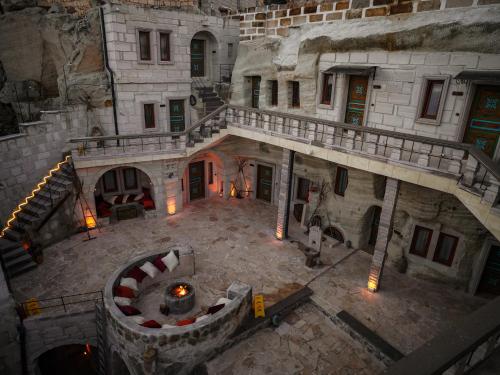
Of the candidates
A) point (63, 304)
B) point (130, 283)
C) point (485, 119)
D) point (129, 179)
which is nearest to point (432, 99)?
point (485, 119)

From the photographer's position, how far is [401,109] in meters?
13.6

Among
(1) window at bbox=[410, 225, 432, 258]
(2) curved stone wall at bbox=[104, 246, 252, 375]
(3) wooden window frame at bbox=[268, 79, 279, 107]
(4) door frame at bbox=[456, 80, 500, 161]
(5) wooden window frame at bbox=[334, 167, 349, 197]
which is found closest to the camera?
(2) curved stone wall at bbox=[104, 246, 252, 375]

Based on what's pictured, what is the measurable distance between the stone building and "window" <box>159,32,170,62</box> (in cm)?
16

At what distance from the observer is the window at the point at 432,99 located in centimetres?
1243

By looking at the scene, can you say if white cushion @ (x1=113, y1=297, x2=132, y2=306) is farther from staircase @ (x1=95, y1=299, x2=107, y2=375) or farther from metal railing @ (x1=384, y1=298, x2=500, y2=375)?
metal railing @ (x1=384, y1=298, x2=500, y2=375)

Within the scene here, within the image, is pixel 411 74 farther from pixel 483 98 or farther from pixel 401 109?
pixel 483 98

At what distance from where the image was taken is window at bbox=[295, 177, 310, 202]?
67.8ft

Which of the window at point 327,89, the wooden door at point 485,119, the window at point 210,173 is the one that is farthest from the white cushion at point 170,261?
the wooden door at point 485,119

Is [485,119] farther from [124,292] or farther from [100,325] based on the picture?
[100,325]

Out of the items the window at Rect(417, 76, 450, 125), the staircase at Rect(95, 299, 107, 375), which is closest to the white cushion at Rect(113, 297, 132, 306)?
the staircase at Rect(95, 299, 107, 375)

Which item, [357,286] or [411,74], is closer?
[411,74]

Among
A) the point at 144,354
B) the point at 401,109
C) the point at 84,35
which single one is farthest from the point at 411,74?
the point at 84,35

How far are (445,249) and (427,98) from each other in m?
6.84

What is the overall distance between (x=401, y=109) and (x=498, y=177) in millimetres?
5833
